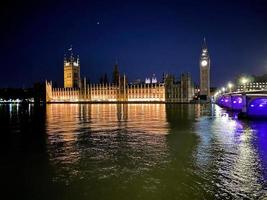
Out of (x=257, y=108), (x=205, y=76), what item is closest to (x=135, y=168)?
(x=257, y=108)

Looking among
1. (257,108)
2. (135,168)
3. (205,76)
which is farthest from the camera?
(205,76)

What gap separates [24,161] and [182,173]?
834 cm

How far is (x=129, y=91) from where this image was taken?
174000 millimetres

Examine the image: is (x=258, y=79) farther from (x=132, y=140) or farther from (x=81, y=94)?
(x=132, y=140)

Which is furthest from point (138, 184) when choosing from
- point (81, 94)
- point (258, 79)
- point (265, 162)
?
point (81, 94)

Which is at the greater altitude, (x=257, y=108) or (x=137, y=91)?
(x=137, y=91)

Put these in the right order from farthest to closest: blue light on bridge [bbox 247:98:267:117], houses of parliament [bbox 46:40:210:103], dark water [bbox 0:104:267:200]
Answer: houses of parliament [bbox 46:40:210:103]
blue light on bridge [bbox 247:98:267:117]
dark water [bbox 0:104:267:200]

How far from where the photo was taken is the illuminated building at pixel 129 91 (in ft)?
521

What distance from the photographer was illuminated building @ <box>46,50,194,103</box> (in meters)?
159

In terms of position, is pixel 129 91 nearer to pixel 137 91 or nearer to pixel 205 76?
pixel 137 91

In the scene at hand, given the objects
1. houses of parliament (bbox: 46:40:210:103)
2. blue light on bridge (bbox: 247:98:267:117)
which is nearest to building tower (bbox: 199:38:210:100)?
houses of parliament (bbox: 46:40:210:103)

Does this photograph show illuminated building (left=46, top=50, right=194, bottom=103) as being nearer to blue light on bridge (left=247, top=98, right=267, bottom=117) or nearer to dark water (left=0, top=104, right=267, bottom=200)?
blue light on bridge (left=247, top=98, right=267, bottom=117)

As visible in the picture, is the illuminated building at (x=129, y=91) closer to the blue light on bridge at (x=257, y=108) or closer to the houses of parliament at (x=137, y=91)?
the houses of parliament at (x=137, y=91)

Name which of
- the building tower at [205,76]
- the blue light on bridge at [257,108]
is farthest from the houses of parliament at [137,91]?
the blue light on bridge at [257,108]
